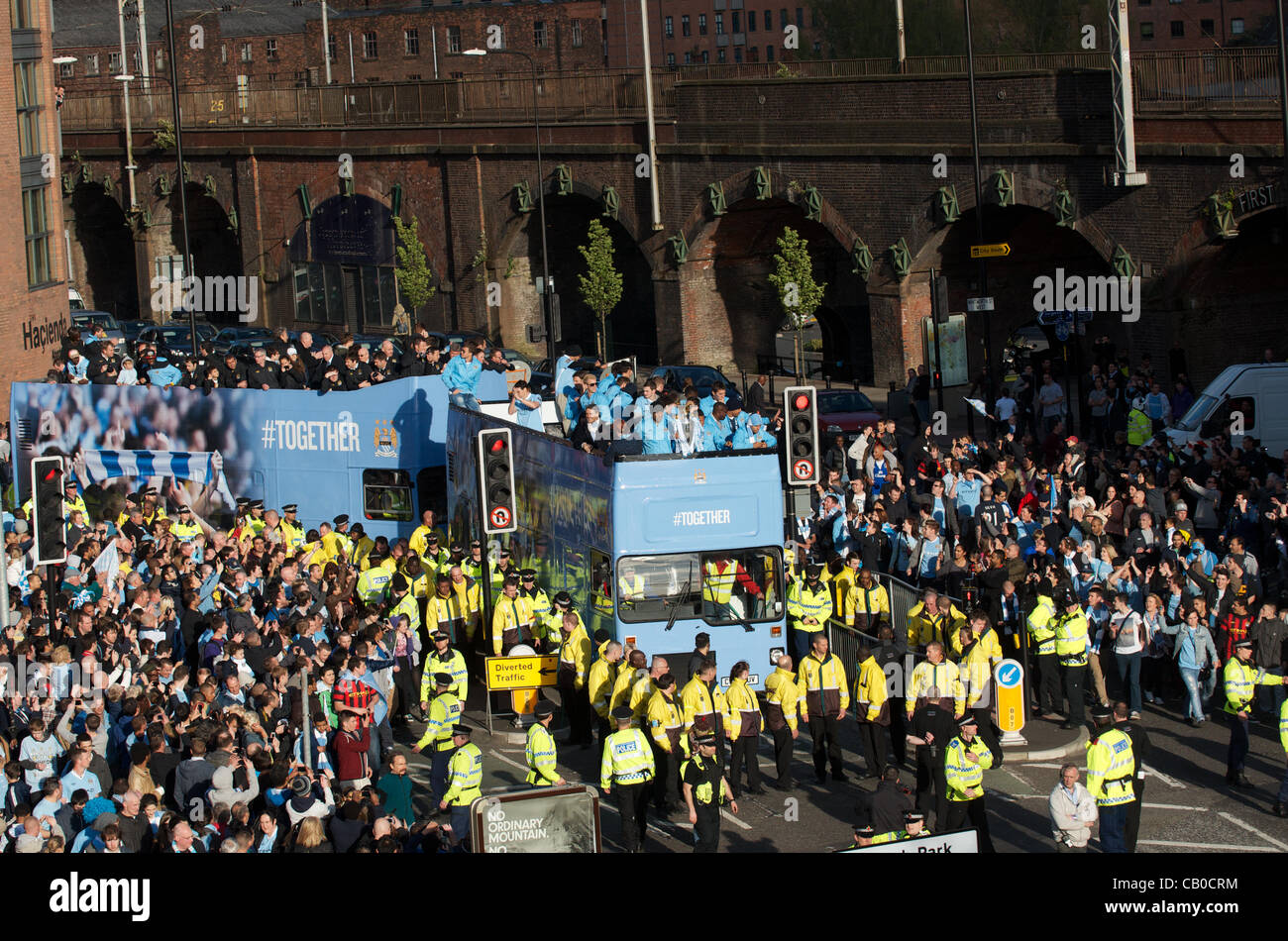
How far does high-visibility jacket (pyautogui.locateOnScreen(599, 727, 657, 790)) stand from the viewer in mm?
14898

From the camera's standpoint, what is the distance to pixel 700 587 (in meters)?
19.0

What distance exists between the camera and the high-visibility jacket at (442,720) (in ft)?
52.3

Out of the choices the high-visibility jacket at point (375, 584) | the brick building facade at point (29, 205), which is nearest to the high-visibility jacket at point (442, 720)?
the high-visibility jacket at point (375, 584)

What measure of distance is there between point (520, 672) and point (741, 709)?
3626mm

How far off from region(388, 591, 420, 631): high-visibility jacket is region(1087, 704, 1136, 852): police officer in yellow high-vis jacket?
29.9 feet

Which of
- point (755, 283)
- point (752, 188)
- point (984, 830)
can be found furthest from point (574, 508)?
point (755, 283)

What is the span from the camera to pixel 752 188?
4341 centimetres

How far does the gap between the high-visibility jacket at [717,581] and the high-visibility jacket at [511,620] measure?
2196mm

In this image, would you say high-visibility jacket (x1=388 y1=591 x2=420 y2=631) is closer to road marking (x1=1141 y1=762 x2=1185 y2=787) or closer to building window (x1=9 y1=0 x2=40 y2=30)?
road marking (x1=1141 y1=762 x2=1185 y2=787)

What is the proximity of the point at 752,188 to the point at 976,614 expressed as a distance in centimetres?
2755

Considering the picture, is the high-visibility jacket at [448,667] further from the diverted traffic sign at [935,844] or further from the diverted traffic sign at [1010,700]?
the diverted traffic sign at [935,844]

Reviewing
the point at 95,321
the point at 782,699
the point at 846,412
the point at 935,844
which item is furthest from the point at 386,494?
the point at 95,321

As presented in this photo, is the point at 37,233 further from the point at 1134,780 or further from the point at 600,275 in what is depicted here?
the point at 1134,780

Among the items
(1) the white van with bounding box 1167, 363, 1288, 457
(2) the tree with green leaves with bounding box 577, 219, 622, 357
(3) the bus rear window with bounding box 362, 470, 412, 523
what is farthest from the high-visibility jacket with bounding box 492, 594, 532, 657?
(2) the tree with green leaves with bounding box 577, 219, 622, 357
